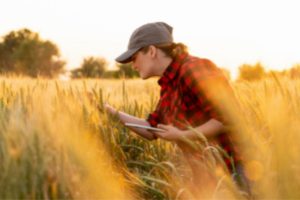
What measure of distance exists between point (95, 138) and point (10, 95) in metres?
0.79

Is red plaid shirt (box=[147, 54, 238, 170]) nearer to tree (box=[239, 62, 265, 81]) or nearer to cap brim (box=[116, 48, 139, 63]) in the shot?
cap brim (box=[116, 48, 139, 63])

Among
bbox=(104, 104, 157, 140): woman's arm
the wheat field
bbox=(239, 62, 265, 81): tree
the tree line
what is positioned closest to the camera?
the wheat field

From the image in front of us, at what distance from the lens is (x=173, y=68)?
2611 millimetres

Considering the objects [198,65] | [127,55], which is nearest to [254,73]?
[127,55]

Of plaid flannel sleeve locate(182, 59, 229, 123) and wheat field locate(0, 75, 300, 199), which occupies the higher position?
plaid flannel sleeve locate(182, 59, 229, 123)

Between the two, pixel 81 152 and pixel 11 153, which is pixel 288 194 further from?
pixel 11 153

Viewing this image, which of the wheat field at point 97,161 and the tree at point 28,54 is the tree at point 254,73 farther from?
the tree at point 28,54

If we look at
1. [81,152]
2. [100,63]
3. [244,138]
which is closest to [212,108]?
[244,138]

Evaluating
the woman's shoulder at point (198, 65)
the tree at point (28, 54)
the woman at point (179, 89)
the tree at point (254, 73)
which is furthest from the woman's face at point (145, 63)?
the tree at point (28, 54)

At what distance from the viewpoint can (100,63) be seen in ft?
114

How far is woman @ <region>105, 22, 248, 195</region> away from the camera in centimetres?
240

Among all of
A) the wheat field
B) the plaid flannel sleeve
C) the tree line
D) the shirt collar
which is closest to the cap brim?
the shirt collar

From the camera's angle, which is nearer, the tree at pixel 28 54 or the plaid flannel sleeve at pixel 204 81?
the plaid flannel sleeve at pixel 204 81

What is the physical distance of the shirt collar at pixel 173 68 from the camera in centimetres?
261
